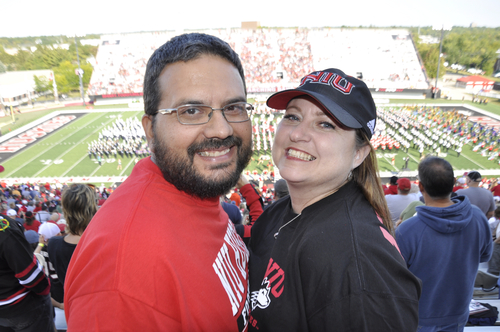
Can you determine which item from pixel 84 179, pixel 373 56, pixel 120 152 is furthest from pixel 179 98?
pixel 373 56

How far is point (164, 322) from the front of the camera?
1.10 m

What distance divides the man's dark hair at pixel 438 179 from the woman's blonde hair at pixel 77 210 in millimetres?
3192

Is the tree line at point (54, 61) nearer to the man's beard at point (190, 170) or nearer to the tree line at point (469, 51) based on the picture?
the man's beard at point (190, 170)

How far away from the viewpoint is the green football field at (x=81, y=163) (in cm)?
1781

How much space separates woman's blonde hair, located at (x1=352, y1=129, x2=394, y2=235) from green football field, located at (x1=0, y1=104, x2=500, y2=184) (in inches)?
630


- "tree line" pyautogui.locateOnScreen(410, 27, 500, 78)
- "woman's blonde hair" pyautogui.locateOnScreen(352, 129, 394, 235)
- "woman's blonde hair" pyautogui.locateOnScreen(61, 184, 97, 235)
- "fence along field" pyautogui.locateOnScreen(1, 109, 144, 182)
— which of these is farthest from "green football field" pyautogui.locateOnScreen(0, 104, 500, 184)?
"tree line" pyautogui.locateOnScreen(410, 27, 500, 78)

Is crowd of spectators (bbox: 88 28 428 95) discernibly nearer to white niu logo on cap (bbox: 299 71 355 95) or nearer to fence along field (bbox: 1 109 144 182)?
fence along field (bbox: 1 109 144 182)

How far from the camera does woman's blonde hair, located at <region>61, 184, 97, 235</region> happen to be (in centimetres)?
284

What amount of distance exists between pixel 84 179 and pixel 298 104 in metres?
19.1

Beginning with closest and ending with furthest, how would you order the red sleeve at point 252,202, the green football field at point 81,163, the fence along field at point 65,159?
1. the red sleeve at point 252,202
2. the green football field at point 81,163
3. the fence along field at point 65,159

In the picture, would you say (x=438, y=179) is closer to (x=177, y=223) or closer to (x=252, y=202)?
(x=252, y=202)

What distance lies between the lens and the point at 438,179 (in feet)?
9.02

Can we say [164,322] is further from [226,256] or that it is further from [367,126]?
[367,126]

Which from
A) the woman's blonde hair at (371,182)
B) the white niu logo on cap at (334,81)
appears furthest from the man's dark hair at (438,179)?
the white niu logo on cap at (334,81)
